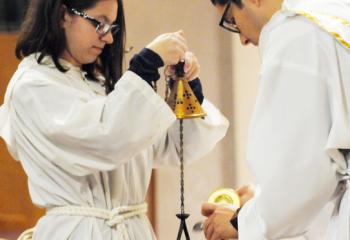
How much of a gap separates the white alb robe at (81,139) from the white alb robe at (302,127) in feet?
1.59

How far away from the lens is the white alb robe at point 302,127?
4.55 ft

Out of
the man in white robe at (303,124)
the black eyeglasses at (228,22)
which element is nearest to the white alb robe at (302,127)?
the man in white robe at (303,124)

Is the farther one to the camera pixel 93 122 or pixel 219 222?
pixel 93 122

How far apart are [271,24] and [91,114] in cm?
57

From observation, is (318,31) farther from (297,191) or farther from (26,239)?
(26,239)

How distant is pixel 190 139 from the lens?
2.19 metres

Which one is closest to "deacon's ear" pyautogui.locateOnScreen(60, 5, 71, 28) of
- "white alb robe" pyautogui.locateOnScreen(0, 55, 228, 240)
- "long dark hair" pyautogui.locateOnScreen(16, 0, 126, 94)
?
"long dark hair" pyautogui.locateOnScreen(16, 0, 126, 94)

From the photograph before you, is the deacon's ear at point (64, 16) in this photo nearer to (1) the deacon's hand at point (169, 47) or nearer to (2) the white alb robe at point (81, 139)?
(2) the white alb robe at point (81, 139)

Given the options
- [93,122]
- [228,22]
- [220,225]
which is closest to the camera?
[228,22]

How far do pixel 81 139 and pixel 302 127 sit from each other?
661 mm

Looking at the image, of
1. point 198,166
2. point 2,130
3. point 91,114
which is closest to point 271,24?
point 91,114

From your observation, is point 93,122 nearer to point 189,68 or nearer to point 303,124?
point 189,68

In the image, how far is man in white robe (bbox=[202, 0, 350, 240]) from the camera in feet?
4.55

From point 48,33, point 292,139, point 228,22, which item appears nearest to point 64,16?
point 48,33
